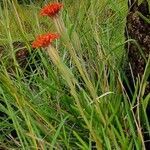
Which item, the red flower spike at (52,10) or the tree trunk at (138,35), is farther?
the tree trunk at (138,35)

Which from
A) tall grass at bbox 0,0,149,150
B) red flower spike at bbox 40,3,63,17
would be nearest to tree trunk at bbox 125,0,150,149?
tall grass at bbox 0,0,149,150

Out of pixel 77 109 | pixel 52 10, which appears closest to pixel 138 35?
pixel 77 109

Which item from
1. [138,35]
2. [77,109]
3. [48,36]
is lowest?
[77,109]

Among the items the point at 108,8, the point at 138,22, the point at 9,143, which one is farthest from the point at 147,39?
the point at 108,8

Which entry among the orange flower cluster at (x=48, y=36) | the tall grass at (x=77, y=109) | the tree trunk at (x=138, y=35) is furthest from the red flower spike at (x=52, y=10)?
the tree trunk at (x=138, y=35)

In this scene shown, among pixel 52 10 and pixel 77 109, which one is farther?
pixel 77 109

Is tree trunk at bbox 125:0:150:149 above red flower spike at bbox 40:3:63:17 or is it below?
below

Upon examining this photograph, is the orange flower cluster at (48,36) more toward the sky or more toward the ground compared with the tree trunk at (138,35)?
more toward the sky

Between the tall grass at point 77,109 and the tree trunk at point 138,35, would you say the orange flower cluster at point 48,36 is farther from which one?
the tree trunk at point 138,35

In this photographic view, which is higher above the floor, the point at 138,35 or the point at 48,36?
the point at 48,36

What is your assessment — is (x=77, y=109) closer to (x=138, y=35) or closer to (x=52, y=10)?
(x=138, y=35)

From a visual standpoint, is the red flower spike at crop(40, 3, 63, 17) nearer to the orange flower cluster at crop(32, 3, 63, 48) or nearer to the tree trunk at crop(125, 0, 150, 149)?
the orange flower cluster at crop(32, 3, 63, 48)

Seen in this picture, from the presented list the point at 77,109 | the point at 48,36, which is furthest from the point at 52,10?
the point at 77,109
